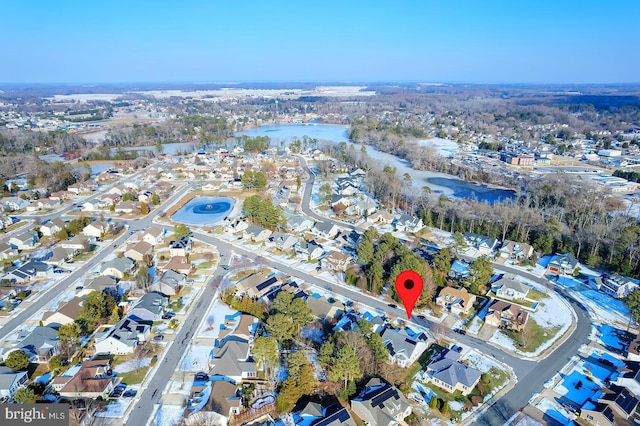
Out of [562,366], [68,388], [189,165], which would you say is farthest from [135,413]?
[189,165]

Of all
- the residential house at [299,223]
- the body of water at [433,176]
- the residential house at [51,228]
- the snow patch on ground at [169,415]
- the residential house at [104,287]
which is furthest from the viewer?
the body of water at [433,176]

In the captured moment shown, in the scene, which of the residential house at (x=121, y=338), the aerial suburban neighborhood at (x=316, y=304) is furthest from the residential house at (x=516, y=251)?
the residential house at (x=121, y=338)

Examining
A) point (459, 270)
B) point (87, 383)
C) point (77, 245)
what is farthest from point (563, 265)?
point (77, 245)

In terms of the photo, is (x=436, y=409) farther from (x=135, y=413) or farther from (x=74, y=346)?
(x=74, y=346)

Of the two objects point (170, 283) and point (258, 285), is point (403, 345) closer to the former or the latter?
point (258, 285)

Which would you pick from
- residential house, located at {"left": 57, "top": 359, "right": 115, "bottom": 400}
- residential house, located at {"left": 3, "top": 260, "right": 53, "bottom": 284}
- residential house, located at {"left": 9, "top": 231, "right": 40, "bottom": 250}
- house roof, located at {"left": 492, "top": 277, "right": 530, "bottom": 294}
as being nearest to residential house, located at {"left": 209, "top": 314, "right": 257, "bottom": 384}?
residential house, located at {"left": 57, "top": 359, "right": 115, "bottom": 400}

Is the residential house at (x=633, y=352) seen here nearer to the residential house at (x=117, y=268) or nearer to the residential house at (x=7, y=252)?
the residential house at (x=117, y=268)
